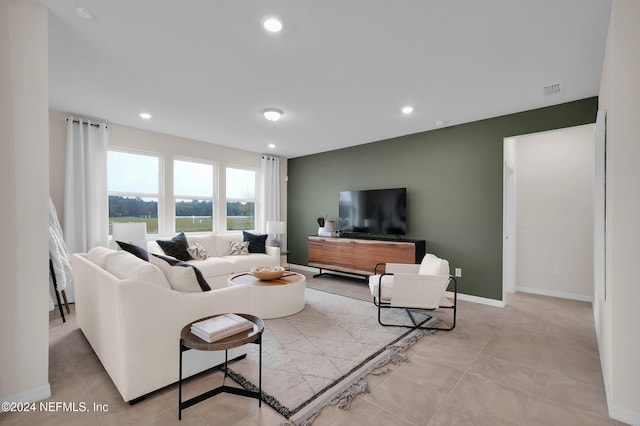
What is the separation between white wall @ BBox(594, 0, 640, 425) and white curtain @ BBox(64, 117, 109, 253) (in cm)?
564

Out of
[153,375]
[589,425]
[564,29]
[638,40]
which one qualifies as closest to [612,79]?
[638,40]

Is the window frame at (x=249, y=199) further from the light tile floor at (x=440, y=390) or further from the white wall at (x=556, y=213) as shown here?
the white wall at (x=556, y=213)

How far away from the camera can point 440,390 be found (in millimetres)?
2094

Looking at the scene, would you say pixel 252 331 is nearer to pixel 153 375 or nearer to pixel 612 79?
pixel 153 375

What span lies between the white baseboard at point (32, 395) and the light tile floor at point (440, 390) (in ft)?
0.22

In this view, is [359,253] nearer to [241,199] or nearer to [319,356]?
[319,356]

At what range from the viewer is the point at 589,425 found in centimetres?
176

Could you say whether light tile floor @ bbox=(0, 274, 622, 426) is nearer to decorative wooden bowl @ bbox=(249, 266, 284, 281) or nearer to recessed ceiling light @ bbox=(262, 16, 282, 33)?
decorative wooden bowl @ bbox=(249, 266, 284, 281)

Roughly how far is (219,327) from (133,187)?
4.15 meters

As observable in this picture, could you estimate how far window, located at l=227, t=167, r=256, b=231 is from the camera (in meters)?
6.18

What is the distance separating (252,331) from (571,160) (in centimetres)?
524

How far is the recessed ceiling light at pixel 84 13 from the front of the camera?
6.60 ft

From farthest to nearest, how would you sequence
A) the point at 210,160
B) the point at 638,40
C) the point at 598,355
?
the point at 210,160 → the point at 598,355 → the point at 638,40

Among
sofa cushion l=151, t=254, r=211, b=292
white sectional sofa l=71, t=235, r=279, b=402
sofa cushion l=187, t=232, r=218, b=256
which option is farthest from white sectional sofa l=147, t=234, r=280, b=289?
sofa cushion l=151, t=254, r=211, b=292
